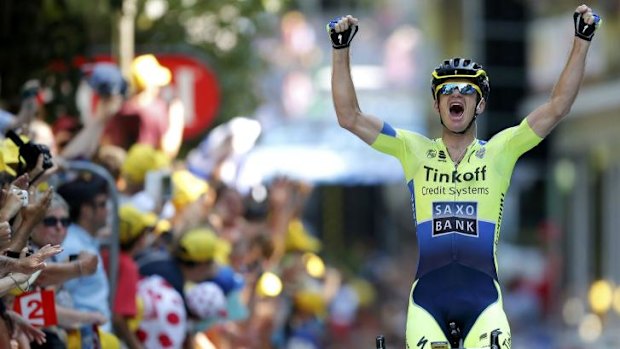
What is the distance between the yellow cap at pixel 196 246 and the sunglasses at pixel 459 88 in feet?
10.8

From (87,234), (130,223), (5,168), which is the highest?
(5,168)

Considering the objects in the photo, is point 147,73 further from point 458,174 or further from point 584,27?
point 584,27

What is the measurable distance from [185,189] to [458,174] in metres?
5.55

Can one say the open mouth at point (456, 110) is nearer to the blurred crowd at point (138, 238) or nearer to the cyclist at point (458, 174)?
the cyclist at point (458, 174)

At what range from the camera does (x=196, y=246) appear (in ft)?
40.4

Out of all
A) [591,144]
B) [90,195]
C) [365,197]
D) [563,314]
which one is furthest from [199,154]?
[365,197]

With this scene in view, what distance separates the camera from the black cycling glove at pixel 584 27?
368 inches

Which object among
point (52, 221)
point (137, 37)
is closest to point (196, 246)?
point (52, 221)

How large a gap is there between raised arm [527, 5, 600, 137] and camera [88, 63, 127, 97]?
3.84 m

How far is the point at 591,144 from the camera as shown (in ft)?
155

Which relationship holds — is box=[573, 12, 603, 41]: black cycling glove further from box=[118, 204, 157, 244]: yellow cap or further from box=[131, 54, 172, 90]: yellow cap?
box=[131, 54, 172, 90]: yellow cap

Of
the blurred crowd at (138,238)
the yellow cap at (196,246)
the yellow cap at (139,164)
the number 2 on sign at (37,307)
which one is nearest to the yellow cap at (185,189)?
the blurred crowd at (138,238)

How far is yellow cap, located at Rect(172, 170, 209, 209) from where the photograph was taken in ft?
47.6

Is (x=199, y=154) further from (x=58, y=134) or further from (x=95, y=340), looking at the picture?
(x=95, y=340)
